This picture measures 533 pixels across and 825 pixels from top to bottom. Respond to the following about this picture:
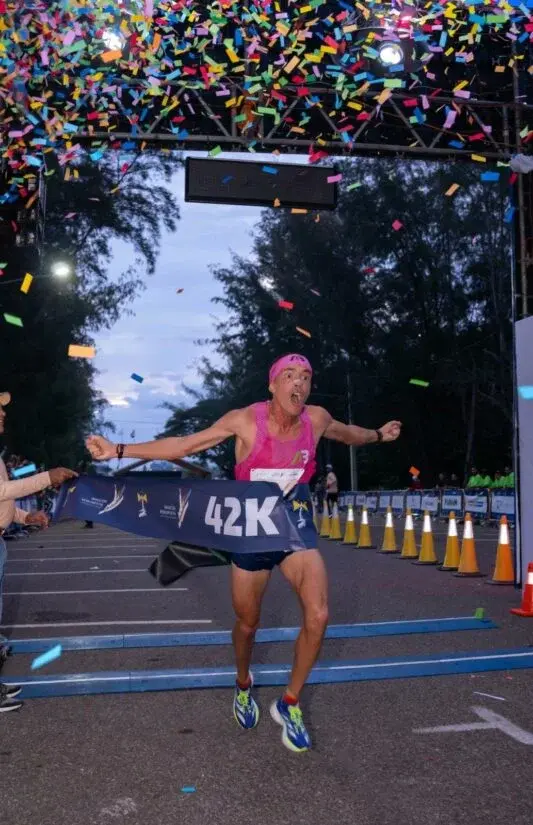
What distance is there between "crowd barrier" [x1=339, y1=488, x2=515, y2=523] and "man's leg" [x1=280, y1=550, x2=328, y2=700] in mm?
14948

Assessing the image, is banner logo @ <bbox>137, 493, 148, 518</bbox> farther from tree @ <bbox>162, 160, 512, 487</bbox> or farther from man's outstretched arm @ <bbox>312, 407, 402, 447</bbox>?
tree @ <bbox>162, 160, 512, 487</bbox>

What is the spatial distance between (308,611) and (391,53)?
863cm

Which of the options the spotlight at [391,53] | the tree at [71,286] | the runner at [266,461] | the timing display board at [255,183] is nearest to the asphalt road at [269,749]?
the runner at [266,461]

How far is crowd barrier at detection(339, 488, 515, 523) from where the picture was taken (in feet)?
82.2

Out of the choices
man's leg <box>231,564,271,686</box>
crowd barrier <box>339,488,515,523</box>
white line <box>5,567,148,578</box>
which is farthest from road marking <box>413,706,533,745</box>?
crowd barrier <box>339,488,515,523</box>

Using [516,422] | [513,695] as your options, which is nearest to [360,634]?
[513,695]

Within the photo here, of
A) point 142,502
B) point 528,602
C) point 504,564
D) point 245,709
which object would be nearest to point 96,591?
point 504,564

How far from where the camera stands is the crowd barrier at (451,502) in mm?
25062

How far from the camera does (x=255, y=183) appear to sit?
42.2 ft

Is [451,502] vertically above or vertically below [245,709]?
above

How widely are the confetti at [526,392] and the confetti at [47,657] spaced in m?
6.57

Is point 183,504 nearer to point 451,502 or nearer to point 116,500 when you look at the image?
point 116,500

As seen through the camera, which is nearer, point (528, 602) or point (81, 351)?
point (528, 602)

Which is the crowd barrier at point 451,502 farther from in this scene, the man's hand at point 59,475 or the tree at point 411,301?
the man's hand at point 59,475
